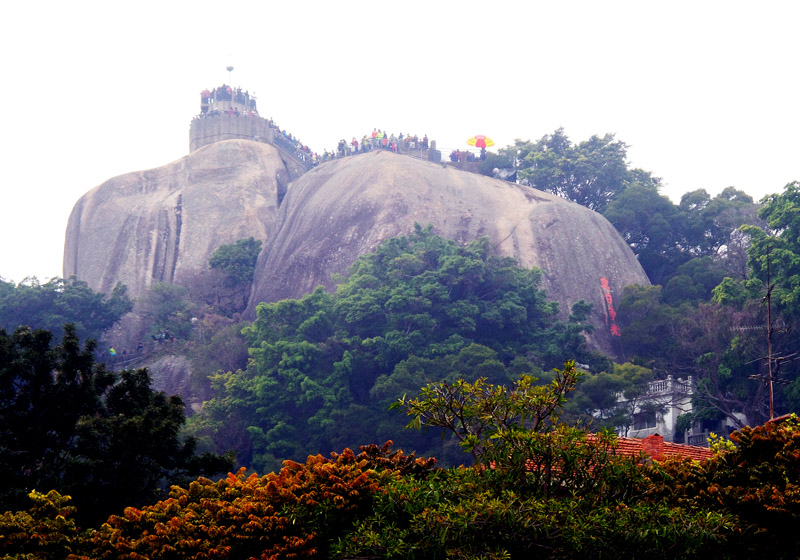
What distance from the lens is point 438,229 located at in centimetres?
3972

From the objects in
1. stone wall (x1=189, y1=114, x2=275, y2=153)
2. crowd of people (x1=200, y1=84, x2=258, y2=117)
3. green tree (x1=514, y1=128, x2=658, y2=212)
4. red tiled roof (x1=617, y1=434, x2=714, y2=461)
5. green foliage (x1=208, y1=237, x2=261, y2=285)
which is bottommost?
red tiled roof (x1=617, y1=434, x2=714, y2=461)

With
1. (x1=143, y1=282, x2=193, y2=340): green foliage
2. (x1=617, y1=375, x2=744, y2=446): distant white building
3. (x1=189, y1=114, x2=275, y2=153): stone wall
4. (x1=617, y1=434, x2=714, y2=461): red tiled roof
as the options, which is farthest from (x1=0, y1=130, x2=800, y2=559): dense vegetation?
(x1=189, y1=114, x2=275, y2=153): stone wall

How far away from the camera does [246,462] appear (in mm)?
29547

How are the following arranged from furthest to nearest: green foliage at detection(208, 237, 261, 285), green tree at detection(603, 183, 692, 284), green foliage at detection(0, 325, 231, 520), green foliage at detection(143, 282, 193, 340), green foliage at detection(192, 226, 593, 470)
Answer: green tree at detection(603, 183, 692, 284), green foliage at detection(208, 237, 261, 285), green foliage at detection(143, 282, 193, 340), green foliage at detection(192, 226, 593, 470), green foliage at detection(0, 325, 231, 520)

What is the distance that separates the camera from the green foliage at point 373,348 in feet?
92.6

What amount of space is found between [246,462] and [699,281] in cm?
2062

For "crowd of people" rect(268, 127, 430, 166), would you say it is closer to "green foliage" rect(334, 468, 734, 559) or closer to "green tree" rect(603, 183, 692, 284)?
"green tree" rect(603, 183, 692, 284)

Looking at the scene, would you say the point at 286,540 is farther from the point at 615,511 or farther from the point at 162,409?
the point at 162,409

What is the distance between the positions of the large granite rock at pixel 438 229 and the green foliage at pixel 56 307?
21.3 feet

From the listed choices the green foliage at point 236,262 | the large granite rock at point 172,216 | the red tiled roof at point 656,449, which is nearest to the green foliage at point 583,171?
the large granite rock at point 172,216

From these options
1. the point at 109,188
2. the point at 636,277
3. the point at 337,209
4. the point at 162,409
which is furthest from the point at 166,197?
the point at 162,409

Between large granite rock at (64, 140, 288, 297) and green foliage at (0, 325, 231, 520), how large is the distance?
1086 inches

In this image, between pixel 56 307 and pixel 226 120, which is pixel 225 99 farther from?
pixel 56 307

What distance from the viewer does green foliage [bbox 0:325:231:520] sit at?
14.1 metres
